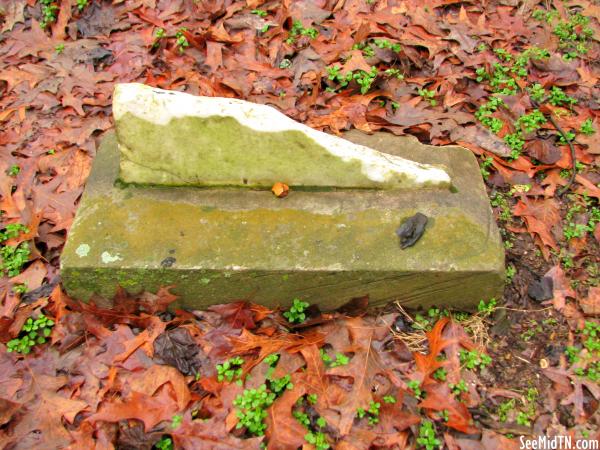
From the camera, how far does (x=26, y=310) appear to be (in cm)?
325

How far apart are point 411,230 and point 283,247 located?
717 millimetres

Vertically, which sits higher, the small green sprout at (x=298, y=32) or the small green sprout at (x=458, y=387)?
the small green sprout at (x=298, y=32)

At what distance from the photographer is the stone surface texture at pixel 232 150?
2938mm

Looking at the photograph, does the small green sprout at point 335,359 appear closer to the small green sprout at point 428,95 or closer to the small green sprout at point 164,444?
the small green sprout at point 164,444

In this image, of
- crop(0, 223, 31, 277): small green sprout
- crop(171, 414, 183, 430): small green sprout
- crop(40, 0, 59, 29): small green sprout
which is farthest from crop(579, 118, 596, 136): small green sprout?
crop(40, 0, 59, 29): small green sprout

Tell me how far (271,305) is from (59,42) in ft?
12.1

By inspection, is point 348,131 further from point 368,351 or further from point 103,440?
point 103,440

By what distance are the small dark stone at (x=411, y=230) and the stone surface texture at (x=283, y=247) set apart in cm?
3

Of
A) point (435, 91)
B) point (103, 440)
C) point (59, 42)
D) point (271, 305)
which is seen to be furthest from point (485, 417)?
point (59, 42)

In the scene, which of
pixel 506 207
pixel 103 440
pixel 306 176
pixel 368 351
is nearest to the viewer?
pixel 103 440

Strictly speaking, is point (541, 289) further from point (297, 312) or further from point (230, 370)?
point (230, 370)

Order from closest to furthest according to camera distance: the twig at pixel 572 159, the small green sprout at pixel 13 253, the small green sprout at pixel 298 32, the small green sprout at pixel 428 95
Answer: the small green sprout at pixel 13 253
the twig at pixel 572 159
the small green sprout at pixel 428 95
the small green sprout at pixel 298 32

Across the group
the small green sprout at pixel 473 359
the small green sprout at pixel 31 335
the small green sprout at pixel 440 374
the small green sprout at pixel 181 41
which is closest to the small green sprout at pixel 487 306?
the small green sprout at pixel 473 359

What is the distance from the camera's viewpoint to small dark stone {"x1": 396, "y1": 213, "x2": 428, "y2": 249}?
2.95 meters
